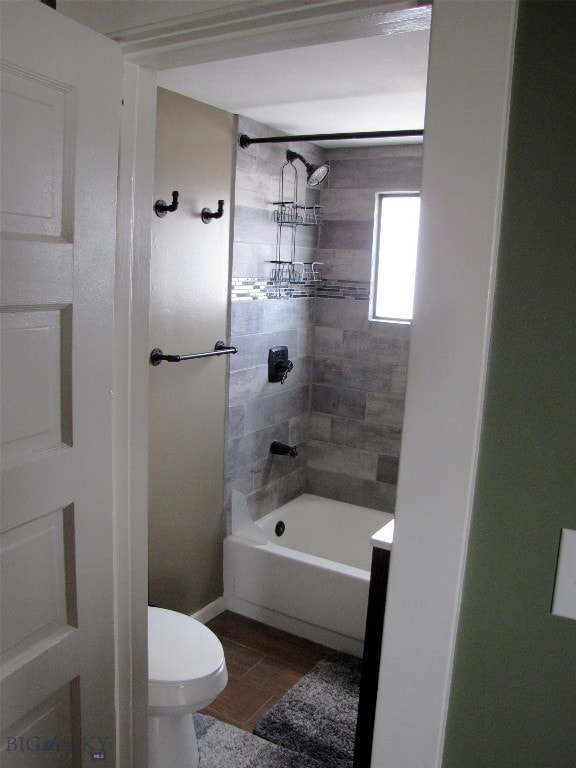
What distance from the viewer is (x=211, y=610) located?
10.8 feet

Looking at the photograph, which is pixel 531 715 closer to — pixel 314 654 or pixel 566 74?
pixel 566 74

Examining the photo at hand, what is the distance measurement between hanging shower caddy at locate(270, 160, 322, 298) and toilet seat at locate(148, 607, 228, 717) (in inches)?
70.9

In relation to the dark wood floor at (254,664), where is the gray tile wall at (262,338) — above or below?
above

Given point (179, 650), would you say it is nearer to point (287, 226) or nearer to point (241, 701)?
point (241, 701)

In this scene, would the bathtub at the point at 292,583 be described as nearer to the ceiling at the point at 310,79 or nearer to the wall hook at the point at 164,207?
the wall hook at the point at 164,207

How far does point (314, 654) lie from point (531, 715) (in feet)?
7.22

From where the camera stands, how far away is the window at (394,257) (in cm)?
370

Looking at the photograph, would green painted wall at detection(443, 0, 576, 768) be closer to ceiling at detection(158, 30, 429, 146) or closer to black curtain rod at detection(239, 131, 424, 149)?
ceiling at detection(158, 30, 429, 146)

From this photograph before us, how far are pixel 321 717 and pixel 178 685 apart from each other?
32.9 inches

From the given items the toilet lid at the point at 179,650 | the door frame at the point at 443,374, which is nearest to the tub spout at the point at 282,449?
the toilet lid at the point at 179,650

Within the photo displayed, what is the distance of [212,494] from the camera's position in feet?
10.5

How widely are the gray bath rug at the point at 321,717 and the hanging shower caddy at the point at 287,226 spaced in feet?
6.12

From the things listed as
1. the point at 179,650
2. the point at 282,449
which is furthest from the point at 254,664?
the point at 282,449

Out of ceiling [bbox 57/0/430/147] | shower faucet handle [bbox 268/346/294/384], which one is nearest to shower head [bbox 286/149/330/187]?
ceiling [bbox 57/0/430/147]
